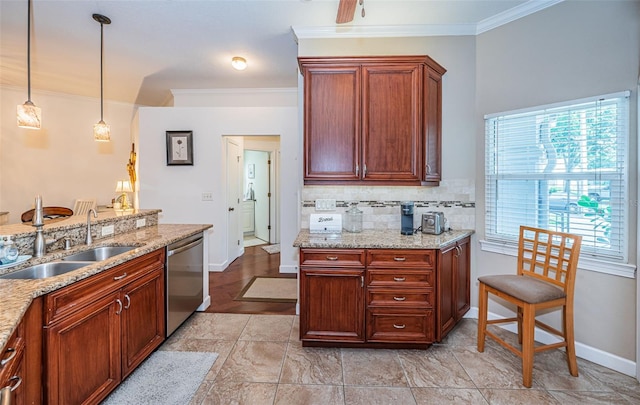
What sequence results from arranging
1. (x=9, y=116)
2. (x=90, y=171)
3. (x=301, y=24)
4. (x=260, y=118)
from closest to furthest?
1. (x=301, y=24)
2. (x=260, y=118)
3. (x=9, y=116)
4. (x=90, y=171)

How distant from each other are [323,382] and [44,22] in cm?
414

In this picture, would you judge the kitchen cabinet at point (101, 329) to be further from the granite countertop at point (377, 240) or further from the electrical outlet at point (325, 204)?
the electrical outlet at point (325, 204)

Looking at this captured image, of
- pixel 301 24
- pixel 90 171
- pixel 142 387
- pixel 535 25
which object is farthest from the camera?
pixel 90 171

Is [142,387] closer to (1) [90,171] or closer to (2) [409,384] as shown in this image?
(2) [409,384]

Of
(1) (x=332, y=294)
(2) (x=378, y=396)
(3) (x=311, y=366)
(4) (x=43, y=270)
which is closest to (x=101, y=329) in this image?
(4) (x=43, y=270)

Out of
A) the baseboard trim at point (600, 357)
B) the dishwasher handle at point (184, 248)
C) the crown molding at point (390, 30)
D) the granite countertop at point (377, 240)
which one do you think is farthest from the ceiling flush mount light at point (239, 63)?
the baseboard trim at point (600, 357)

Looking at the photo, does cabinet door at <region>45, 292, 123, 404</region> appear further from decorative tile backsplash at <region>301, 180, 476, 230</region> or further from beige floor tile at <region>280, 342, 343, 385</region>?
decorative tile backsplash at <region>301, 180, 476, 230</region>

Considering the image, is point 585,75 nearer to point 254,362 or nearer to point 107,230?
point 254,362

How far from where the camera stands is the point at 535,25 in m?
2.63

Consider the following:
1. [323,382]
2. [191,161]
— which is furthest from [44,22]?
[323,382]

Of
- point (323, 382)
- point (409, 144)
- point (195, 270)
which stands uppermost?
point (409, 144)

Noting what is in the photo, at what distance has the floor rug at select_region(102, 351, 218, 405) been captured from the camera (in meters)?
1.94

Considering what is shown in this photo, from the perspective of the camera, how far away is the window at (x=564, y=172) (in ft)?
7.32

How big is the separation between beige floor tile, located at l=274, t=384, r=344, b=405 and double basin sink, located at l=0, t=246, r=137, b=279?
144 cm
